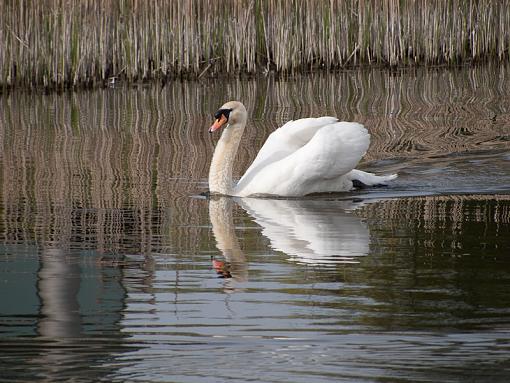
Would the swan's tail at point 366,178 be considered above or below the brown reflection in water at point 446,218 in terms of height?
above

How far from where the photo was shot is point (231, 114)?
9180 millimetres

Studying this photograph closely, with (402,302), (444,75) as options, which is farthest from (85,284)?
(444,75)

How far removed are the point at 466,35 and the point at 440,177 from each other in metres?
9.77

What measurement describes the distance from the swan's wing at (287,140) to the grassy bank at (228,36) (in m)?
7.23

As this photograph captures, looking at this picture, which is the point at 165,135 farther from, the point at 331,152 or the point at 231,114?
the point at 331,152

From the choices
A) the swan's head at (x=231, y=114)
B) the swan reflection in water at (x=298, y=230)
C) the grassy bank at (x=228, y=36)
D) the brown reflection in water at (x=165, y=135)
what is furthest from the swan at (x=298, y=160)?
the grassy bank at (x=228, y=36)

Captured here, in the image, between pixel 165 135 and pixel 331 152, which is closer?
pixel 331 152

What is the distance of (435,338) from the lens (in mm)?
4480

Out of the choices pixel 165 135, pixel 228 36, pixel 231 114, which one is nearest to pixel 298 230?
pixel 231 114

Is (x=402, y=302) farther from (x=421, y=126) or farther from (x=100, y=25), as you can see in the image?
(x=100, y=25)

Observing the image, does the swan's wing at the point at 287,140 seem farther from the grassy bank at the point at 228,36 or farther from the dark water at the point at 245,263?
the grassy bank at the point at 228,36

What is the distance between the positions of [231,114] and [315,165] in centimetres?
111

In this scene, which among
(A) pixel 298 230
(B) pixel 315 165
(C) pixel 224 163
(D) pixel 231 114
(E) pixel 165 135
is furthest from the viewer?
(E) pixel 165 135

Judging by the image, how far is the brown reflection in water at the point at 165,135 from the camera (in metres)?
7.55
